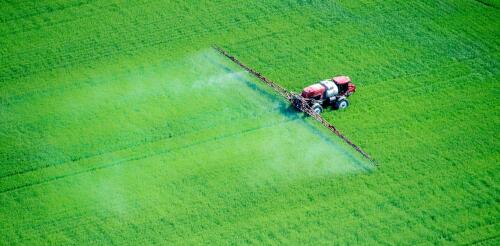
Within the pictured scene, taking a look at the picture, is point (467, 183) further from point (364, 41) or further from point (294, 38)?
Answer: point (294, 38)

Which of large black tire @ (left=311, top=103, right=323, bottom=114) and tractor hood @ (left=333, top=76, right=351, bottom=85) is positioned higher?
tractor hood @ (left=333, top=76, right=351, bottom=85)

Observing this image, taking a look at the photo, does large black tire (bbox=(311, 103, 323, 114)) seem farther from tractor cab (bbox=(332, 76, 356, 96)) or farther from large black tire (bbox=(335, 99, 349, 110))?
tractor cab (bbox=(332, 76, 356, 96))

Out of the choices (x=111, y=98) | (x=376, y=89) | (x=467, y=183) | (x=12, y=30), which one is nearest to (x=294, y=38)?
(x=376, y=89)

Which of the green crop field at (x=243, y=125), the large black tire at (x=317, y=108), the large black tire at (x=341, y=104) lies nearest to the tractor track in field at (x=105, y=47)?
the green crop field at (x=243, y=125)

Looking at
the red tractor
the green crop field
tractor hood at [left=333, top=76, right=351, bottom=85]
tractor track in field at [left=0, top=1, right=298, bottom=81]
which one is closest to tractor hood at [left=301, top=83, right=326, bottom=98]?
the red tractor

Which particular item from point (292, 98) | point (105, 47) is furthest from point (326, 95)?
point (105, 47)

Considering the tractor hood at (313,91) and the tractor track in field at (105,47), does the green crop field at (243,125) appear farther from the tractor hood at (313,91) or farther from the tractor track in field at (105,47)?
the tractor hood at (313,91)
